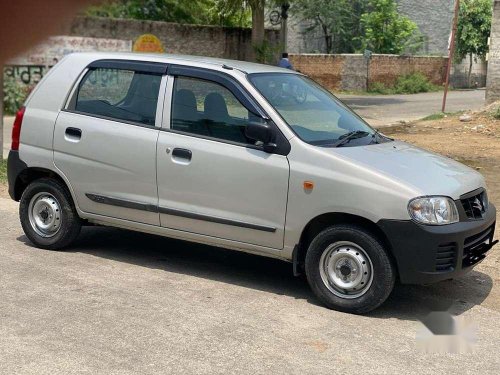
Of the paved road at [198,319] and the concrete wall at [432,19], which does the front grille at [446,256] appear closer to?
the paved road at [198,319]

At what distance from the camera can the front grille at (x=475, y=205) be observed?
18.1 feet

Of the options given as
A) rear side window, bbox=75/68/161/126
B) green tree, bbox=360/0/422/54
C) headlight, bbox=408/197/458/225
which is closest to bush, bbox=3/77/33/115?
rear side window, bbox=75/68/161/126

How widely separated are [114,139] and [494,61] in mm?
14868

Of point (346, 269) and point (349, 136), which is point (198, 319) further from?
point (349, 136)

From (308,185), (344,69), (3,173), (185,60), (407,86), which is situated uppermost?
(185,60)

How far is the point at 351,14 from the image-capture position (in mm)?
38938

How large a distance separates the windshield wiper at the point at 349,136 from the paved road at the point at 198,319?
3.83 feet

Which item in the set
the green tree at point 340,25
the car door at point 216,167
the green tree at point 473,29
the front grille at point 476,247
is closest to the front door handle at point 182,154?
the car door at point 216,167

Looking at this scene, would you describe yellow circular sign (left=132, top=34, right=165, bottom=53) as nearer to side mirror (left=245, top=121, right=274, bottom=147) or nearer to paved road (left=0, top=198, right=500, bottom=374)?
paved road (left=0, top=198, right=500, bottom=374)

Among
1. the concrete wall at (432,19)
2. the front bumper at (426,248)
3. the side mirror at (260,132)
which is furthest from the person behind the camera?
the concrete wall at (432,19)

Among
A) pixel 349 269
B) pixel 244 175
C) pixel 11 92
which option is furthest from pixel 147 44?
pixel 11 92

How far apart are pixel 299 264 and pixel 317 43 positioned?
117 feet

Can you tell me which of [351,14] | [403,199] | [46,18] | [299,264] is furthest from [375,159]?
[351,14]

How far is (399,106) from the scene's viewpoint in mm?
26625
